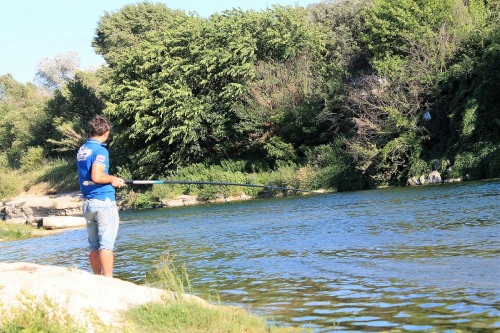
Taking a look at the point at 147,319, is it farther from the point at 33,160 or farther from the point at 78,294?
the point at 33,160

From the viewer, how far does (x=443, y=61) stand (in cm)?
3566

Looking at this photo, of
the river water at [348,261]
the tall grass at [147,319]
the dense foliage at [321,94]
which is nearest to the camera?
the tall grass at [147,319]

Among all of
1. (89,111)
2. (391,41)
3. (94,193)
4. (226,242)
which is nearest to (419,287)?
(94,193)

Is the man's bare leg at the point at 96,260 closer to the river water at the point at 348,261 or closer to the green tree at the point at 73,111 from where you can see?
the river water at the point at 348,261

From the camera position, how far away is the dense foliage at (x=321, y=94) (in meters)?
34.0

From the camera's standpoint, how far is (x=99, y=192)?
8.24 m

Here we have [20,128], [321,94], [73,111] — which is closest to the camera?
[321,94]

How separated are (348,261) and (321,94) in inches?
1226

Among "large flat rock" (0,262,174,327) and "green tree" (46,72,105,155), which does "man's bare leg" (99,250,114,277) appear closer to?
"large flat rock" (0,262,174,327)

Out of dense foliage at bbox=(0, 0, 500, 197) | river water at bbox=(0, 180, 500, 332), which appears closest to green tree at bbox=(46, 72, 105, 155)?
dense foliage at bbox=(0, 0, 500, 197)

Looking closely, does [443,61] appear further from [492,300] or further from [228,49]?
[492,300]

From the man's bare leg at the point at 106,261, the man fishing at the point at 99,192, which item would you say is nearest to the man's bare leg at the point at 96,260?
the man fishing at the point at 99,192

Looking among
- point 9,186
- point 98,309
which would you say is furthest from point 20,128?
point 98,309

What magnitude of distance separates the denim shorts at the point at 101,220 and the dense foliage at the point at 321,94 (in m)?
25.4
